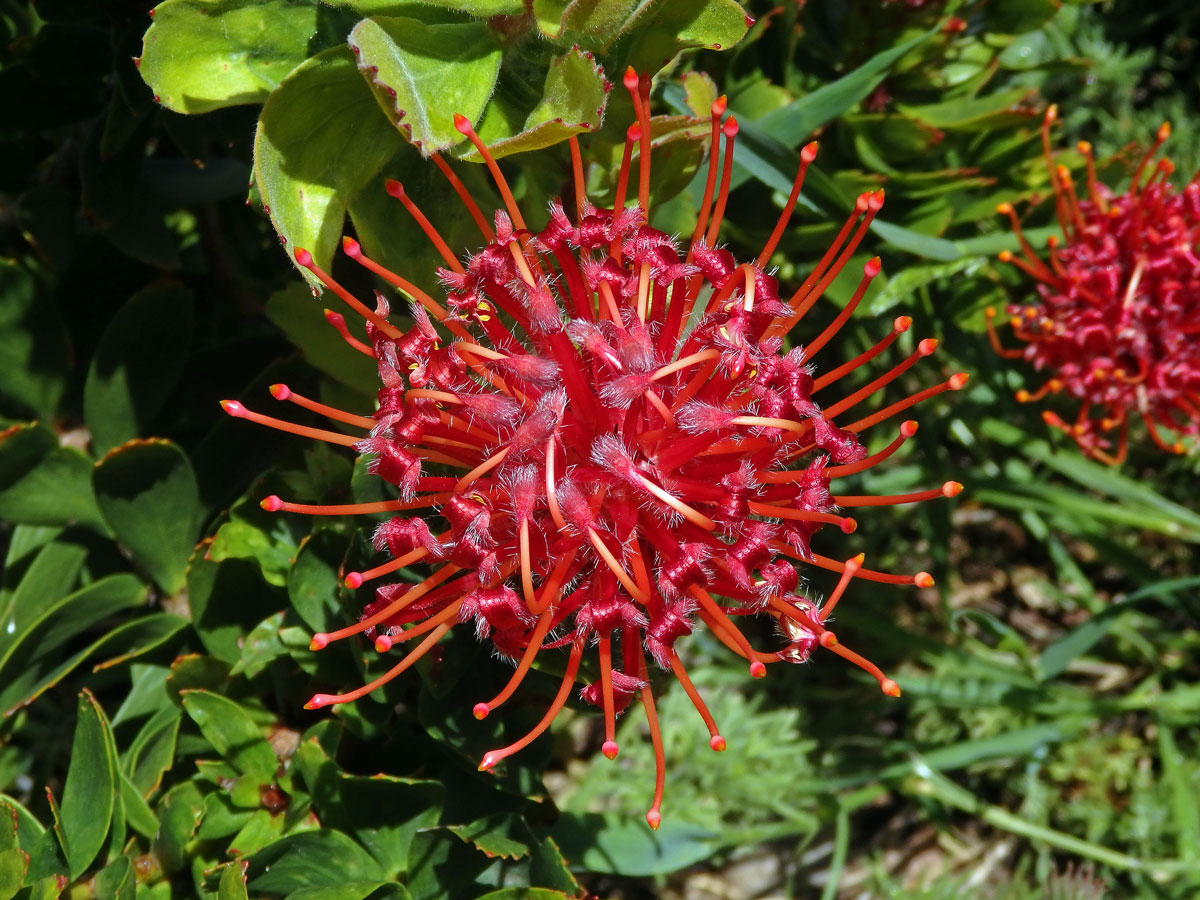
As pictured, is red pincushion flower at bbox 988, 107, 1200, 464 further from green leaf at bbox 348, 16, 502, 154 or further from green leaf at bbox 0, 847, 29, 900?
green leaf at bbox 0, 847, 29, 900

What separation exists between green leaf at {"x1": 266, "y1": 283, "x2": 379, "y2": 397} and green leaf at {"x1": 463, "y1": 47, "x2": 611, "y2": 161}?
0.24m

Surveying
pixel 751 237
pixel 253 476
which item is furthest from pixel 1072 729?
pixel 253 476

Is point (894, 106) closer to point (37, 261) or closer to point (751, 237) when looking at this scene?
point (751, 237)

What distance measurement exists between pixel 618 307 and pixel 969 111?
600mm

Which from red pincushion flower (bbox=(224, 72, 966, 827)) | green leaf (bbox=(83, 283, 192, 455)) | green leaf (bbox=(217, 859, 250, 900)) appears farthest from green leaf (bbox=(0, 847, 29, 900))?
green leaf (bbox=(83, 283, 192, 455))

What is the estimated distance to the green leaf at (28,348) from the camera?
993 mm

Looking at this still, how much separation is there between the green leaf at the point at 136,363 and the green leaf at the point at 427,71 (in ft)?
1.46

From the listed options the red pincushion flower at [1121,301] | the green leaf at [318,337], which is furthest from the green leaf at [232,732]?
the red pincushion flower at [1121,301]

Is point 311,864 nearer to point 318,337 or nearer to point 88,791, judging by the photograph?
point 88,791

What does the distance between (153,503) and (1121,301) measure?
1.12 m

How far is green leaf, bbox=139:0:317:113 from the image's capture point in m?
0.73

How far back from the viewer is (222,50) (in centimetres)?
77

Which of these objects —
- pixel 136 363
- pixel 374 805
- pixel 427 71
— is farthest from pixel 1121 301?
pixel 136 363

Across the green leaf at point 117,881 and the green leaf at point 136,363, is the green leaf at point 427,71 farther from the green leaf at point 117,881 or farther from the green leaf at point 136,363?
the green leaf at point 117,881
